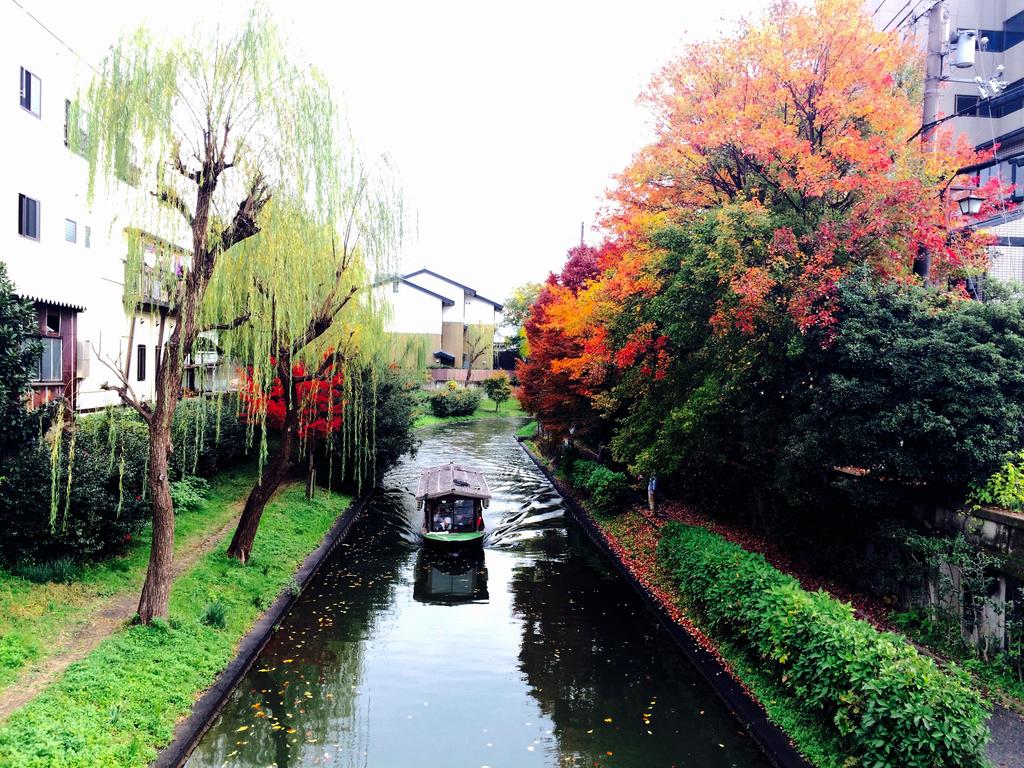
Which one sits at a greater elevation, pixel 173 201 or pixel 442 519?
pixel 173 201

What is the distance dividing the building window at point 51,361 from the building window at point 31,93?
4760 mm

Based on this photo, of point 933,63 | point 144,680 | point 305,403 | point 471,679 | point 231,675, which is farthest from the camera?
point 305,403

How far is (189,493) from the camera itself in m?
17.4

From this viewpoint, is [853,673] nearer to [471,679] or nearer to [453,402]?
[471,679]

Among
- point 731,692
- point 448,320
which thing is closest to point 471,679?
point 731,692

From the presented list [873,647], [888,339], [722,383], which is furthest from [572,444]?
[873,647]

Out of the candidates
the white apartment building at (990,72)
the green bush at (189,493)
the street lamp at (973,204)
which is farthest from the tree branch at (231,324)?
the white apartment building at (990,72)

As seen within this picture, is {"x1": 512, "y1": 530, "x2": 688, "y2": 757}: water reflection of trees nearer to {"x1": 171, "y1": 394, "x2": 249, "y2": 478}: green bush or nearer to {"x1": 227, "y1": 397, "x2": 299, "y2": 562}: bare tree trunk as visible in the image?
{"x1": 227, "y1": 397, "x2": 299, "y2": 562}: bare tree trunk

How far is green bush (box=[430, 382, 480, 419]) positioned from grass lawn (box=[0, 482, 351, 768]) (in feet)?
A: 129

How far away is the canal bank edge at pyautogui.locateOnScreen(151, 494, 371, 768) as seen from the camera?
7.80 meters

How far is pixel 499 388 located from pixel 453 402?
6390mm

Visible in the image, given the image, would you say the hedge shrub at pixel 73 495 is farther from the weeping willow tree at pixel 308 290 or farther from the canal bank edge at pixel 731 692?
the canal bank edge at pixel 731 692

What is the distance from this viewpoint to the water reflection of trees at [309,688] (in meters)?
8.37

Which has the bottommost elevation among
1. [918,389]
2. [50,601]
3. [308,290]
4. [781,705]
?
[781,705]
